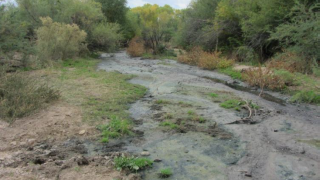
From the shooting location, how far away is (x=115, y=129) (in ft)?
25.4

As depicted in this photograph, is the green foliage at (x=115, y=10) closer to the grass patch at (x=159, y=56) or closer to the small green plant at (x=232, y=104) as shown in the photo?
the grass patch at (x=159, y=56)

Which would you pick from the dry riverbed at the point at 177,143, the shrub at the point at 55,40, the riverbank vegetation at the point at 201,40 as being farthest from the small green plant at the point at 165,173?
the shrub at the point at 55,40

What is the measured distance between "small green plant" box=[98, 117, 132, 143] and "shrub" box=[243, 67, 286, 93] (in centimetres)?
871

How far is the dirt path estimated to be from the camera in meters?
5.81

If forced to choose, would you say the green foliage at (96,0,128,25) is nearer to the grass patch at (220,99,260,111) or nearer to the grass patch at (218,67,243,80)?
the grass patch at (218,67,243,80)

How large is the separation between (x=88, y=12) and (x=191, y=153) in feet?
81.7

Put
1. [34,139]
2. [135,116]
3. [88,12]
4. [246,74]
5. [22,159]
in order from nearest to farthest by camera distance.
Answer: [22,159] < [34,139] < [135,116] < [246,74] < [88,12]

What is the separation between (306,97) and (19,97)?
1134 cm

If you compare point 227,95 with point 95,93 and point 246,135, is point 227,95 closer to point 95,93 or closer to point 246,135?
point 246,135

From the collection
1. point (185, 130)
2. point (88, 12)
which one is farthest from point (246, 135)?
point (88, 12)

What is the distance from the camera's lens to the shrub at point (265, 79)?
14.2 meters

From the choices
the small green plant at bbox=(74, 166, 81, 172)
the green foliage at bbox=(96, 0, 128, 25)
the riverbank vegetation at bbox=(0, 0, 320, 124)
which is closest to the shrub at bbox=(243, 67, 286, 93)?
the riverbank vegetation at bbox=(0, 0, 320, 124)

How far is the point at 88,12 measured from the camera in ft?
92.4

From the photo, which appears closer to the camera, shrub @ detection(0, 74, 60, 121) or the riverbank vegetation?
shrub @ detection(0, 74, 60, 121)
